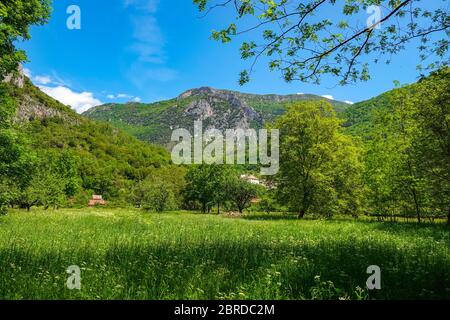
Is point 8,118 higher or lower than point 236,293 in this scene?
higher

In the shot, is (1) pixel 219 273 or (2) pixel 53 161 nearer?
(1) pixel 219 273

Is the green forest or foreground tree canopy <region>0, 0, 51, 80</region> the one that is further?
foreground tree canopy <region>0, 0, 51, 80</region>

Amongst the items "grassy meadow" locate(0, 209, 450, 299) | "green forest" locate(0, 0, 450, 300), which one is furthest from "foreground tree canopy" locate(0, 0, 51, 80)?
"grassy meadow" locate(0, 209, 450, 299)

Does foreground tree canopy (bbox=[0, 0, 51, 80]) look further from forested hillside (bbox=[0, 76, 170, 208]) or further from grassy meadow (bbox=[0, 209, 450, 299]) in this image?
grassy meadow (bbox=[0, 209, 450, 299])

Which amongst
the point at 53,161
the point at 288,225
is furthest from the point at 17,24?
the point at 53,161

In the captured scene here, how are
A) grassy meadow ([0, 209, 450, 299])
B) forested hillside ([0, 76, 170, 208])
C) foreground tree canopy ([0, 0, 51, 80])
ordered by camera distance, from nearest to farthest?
grassy meadow ([0, 209, 450, 299])
foreground tree canopy ([0, 0, 51, 80])
forested hillside ([0, 76, 170, 208])

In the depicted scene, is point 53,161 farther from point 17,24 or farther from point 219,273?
point 219,273

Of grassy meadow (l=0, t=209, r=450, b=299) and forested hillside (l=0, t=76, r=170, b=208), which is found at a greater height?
forested hillside (l=0, t=76, r=170, b=208)

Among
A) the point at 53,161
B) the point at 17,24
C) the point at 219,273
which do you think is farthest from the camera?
the point at 53,161

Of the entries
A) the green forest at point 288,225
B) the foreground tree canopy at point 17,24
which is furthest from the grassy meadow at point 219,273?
the foreground tree canopy at point 17,24
